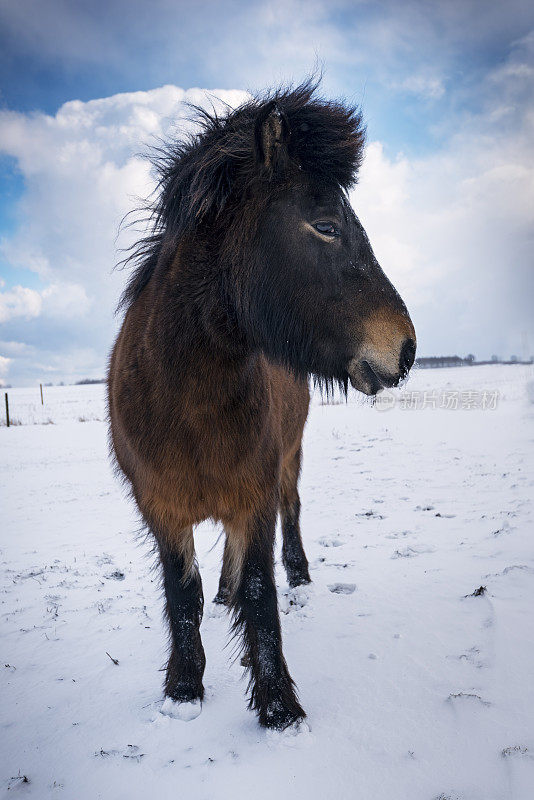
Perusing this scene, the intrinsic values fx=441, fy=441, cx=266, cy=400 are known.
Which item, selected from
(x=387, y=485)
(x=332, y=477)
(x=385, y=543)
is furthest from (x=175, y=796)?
(x=332, y=477)

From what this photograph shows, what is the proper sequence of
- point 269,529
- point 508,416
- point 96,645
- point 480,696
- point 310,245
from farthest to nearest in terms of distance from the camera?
point 508,416
point 96,645
point 269,529
point 480,696
point 310,245

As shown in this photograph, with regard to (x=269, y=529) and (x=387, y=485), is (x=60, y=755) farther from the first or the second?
(x=387, y=485)

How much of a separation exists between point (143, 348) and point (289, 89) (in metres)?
1.48

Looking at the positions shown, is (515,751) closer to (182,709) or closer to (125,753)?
(182,709)

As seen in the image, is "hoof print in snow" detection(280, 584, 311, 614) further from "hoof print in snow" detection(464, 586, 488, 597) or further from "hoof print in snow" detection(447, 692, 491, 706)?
"hoof print in snow" detection(447, 692, 491, 706)

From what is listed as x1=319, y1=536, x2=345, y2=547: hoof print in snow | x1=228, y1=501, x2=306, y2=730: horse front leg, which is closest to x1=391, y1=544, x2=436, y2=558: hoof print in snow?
x1=319, y1=536, x2=345, y2=547: hoof print in snow

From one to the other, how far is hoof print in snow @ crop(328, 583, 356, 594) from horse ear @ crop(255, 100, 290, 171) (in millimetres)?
3017

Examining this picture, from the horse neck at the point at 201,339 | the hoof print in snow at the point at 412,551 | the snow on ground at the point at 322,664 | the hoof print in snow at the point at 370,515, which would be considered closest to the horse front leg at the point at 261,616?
the snow on ground at the point at 322,664

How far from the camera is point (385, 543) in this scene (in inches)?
171

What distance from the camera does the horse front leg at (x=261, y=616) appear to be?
7.13ft

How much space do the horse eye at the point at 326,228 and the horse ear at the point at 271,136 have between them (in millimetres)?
329

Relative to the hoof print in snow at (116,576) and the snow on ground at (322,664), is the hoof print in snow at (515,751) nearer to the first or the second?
the snow on ground at (322,664)

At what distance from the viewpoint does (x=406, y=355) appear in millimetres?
1852

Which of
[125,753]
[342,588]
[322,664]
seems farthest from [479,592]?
[125,753]
